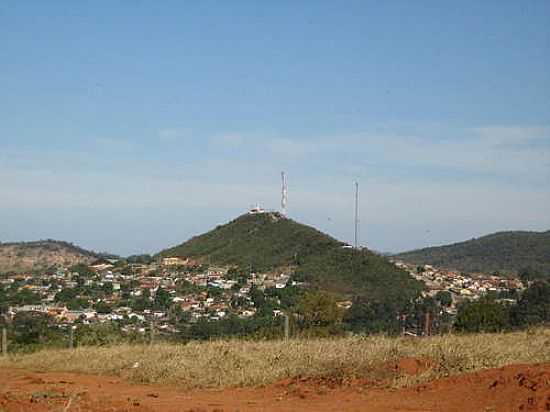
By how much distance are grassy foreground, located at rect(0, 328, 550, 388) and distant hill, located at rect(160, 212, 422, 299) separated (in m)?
21.6

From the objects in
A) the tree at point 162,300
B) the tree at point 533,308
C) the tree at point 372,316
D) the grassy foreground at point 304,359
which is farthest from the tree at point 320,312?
the tree at point 162,300

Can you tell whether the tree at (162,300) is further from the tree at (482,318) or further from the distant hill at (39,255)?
the distant hill at (39,255)

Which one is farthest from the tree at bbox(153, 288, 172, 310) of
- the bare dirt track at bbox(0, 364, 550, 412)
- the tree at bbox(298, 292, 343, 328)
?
the bare dirt track at bbox(0, 364, 550, 412)

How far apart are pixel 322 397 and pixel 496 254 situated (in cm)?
6110

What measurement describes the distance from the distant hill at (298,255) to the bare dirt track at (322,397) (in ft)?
84.3

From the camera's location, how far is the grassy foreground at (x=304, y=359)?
47.2 feet

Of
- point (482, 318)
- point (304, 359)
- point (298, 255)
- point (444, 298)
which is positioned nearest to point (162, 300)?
point (444, 298)

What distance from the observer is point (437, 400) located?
12188mm

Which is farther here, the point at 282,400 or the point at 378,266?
the point at 378,266

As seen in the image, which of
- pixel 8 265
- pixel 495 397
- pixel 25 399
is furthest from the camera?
pixel 8 265

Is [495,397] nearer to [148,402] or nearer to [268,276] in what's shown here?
[148,402]

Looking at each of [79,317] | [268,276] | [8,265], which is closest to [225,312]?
[79,317]

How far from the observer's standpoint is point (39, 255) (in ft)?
250

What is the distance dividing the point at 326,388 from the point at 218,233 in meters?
50.6
